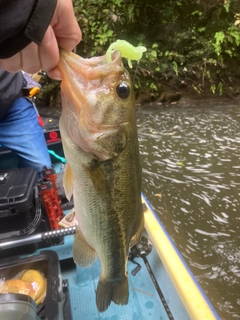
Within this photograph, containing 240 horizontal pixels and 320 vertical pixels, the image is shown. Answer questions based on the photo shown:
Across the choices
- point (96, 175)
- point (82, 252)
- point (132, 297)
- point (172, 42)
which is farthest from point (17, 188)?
point (172, 42)

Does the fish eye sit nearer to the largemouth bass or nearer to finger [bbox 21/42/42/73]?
the largemouth bass

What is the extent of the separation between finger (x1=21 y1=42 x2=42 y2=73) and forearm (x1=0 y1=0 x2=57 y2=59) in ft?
0.24

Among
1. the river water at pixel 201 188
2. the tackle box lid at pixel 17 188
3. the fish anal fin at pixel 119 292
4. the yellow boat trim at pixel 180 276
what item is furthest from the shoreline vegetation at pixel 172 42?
the fish anal fin at pixel 119 292

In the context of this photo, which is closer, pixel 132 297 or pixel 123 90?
pixel 123 90

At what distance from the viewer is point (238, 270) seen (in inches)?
137

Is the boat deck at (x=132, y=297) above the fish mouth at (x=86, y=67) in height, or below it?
below

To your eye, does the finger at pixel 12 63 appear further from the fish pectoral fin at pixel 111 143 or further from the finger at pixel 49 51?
the fish pectoral fin at pixel 111 143

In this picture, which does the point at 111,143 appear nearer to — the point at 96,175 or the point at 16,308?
the point at 96,175

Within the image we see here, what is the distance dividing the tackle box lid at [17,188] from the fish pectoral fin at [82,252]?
114cm

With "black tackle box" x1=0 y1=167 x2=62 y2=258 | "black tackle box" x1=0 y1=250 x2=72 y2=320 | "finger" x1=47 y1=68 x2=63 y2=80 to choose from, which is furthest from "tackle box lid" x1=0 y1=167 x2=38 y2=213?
"finger" x1=47 y1=68 x2=63 y2=80

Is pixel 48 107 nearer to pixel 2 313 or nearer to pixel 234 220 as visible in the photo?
pixel 234 220

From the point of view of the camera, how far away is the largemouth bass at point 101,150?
49.5 inches

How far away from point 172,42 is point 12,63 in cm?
939

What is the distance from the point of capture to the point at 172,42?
389 inches
